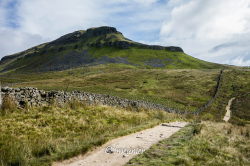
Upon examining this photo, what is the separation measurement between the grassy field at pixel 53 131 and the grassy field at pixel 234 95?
30368mm

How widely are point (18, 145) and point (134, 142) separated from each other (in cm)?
516

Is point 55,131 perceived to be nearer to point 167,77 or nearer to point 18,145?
point 18,145

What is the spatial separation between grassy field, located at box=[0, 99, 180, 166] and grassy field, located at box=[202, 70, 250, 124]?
1196 inches

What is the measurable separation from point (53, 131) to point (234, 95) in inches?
2920

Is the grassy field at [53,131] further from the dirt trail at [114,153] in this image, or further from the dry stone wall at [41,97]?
the dry stone wall at [41,97]

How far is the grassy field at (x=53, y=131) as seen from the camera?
27.0 feet

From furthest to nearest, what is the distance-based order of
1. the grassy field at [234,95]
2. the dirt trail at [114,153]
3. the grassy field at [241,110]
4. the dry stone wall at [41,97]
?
the grassy field at [234,95] < the grassy field at [241,110] < the dry stone wall at [41,97] < the dirt trail at [114,153]

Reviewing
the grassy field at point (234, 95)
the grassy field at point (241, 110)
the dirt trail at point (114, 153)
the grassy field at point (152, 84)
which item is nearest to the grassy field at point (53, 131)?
the dirt trail at point (114, 153)

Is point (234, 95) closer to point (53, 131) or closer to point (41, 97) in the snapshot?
point (41, 97)

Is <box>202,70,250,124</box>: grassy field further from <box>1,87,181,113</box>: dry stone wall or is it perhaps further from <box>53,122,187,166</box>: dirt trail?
<box>53,122,187,166</box>: dirt trail

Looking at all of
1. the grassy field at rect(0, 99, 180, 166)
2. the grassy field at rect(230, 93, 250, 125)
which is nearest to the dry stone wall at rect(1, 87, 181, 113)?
the grassy field at rect(0, 99, 180, 166)

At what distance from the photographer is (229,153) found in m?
10.1

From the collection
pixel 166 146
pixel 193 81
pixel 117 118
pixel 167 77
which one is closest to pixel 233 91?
pixel 193 81

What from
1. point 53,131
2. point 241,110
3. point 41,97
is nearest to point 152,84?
point 241,110
